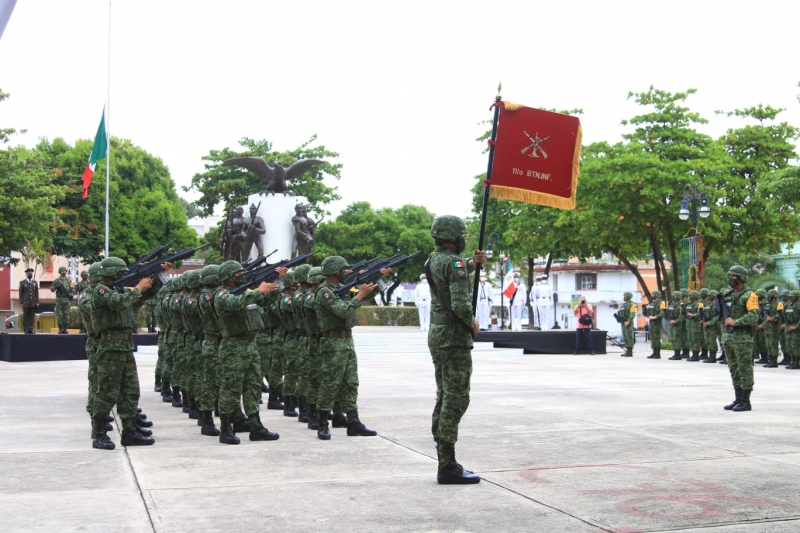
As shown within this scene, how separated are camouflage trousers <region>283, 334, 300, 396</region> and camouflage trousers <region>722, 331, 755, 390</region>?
215 inches

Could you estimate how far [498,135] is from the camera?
7973mm

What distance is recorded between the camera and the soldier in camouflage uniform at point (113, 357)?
8.75m

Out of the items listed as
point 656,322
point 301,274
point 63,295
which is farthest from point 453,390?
point 656,322

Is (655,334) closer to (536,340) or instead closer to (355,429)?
(536,340)

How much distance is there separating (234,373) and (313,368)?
3.61ft

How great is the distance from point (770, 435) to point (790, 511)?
12.2 ft

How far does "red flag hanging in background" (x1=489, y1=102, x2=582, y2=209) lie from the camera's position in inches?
316

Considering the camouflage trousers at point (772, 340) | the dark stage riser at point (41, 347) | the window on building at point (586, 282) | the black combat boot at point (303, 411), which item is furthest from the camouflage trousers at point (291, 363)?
the window on building at point (586, 282)

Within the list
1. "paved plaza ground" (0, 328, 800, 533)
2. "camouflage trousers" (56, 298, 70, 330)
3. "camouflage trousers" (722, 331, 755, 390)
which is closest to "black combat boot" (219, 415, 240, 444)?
"paved plaza ground" (0, 328, 800, 533)

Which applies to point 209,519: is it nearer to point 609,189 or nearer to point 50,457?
point 50,457

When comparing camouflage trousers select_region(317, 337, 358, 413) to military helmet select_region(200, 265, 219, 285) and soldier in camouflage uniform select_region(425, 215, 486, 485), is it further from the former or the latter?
soldier in camouflage uniform select_region(425, 215, 486, 485)

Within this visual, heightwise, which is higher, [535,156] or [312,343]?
[535,156]

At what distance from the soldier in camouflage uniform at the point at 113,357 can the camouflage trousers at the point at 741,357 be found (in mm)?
7226

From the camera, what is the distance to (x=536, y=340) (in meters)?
26.4
